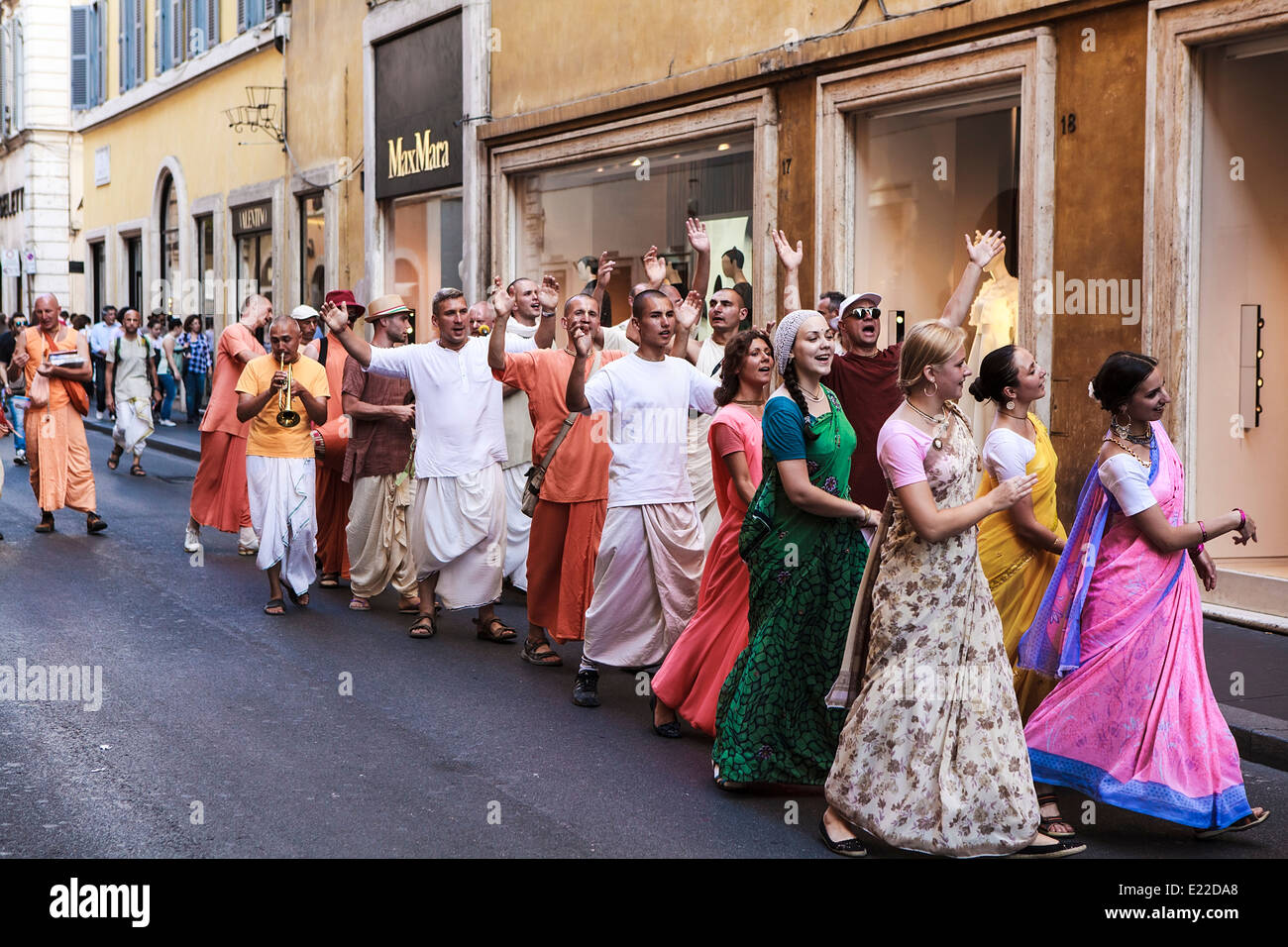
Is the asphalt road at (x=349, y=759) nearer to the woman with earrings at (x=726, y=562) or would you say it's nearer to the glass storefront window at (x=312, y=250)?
the woman with earrings at (x=726, y=562)

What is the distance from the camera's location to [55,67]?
39.8m

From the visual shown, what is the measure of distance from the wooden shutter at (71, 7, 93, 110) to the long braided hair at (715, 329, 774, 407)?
31.8 meters

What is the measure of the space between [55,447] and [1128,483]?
32.0 feet

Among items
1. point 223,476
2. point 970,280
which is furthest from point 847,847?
point 223,476

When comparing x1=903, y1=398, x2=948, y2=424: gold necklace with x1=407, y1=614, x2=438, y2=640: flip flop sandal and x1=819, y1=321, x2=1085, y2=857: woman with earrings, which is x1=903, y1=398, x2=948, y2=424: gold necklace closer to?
x1=819, y1=321, x2=1085, y2=857: woman with earrings

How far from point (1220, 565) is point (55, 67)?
3682 cm

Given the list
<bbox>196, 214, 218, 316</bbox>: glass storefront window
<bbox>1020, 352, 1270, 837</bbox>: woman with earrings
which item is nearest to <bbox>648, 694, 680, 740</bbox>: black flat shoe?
<bbox>1020, 352, 1270, 837</bbox>: woman with earrings

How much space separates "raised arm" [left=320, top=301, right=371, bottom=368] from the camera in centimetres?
800

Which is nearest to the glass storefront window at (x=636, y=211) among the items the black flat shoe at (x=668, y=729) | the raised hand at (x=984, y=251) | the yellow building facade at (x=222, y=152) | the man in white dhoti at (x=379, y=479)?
the man in white dhoti at (x=379, y=479)

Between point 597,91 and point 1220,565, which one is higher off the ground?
point 597,91

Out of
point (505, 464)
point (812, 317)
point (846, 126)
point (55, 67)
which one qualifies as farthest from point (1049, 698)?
point (55, 67)

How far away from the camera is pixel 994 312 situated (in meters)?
10.8

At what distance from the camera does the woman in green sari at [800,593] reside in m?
5.70
